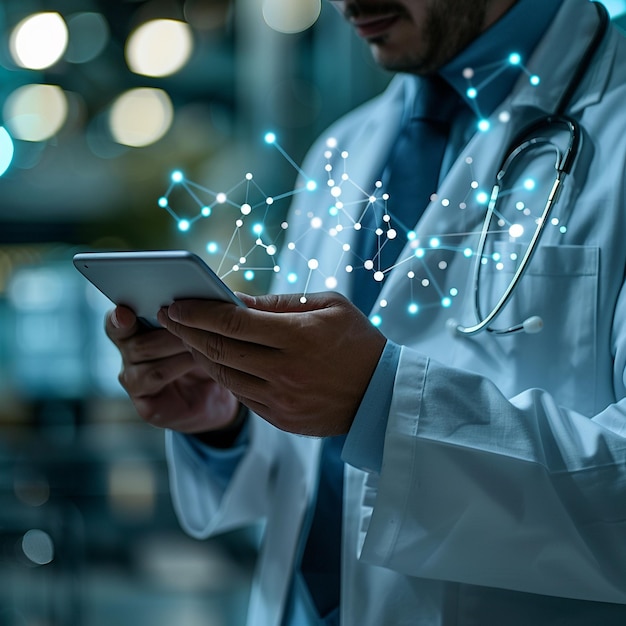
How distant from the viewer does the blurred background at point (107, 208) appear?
2494mm

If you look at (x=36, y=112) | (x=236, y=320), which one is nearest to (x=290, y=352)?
(x=236, y=320)

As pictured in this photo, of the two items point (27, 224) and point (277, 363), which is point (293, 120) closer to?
point (27, 224)

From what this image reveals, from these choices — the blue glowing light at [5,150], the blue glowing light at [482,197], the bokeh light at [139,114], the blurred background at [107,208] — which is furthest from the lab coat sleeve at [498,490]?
the blue glowing light at [5,150]

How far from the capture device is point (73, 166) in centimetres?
261

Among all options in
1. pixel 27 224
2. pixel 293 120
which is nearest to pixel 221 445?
pixel 293 120

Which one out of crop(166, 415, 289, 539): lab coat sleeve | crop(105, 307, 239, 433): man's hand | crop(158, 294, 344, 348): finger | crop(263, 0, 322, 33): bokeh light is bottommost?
crop(166, 415, 289, 539): lab coat sleeve

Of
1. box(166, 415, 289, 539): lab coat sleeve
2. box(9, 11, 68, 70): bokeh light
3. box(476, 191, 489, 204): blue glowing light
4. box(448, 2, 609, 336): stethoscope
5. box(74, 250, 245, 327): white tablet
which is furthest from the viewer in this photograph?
box(9, 11, 68, 70): bokeh light

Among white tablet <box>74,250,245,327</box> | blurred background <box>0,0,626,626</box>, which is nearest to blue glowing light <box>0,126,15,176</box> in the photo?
blurred background <box>0,0,626,626</box>

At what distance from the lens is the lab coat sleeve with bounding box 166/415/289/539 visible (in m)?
1.07

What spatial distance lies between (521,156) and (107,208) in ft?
6.60

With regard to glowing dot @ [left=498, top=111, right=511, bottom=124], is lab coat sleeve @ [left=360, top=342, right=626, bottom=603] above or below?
below

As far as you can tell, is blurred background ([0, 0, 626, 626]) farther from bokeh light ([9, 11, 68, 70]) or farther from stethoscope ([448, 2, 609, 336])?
stethoscope ([448, 2, 609, 336])

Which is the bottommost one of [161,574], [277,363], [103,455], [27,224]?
[161,574]

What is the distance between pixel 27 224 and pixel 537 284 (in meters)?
2.29
